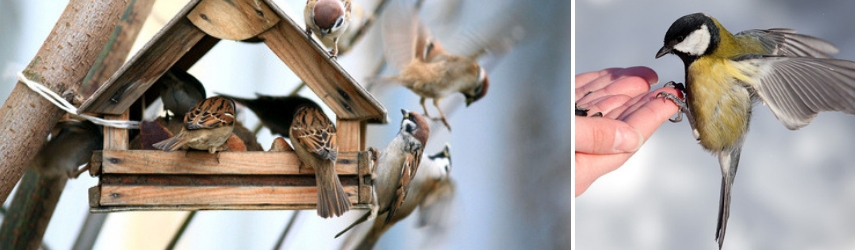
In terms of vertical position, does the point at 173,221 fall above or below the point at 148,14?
below

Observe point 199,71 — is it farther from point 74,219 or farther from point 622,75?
point 622,75

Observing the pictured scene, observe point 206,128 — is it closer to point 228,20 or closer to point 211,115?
point 211,115

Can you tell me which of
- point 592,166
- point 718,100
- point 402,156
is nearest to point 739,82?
point 718,100

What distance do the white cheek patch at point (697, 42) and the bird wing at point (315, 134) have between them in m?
0.55

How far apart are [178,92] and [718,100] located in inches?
30.7

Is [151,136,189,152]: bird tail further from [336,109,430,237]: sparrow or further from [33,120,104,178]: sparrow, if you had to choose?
[336,109,430,237]: sparrow

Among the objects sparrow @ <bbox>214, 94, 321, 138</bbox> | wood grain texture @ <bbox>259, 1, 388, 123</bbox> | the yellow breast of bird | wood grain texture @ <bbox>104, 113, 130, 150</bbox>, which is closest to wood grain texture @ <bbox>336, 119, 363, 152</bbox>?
wood grain texture @ <bbox>259, 1, 388, 123</bbox>

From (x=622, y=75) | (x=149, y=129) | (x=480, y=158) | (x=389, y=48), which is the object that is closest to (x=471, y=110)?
(x=480, y=158)

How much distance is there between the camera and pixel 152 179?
1024mm

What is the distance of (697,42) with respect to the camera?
4.03 ft

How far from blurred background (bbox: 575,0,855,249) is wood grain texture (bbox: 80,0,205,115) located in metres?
0.91

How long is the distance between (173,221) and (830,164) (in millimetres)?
1285

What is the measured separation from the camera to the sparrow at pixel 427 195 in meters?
1.70

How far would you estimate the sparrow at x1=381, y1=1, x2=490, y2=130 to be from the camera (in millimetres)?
1617
